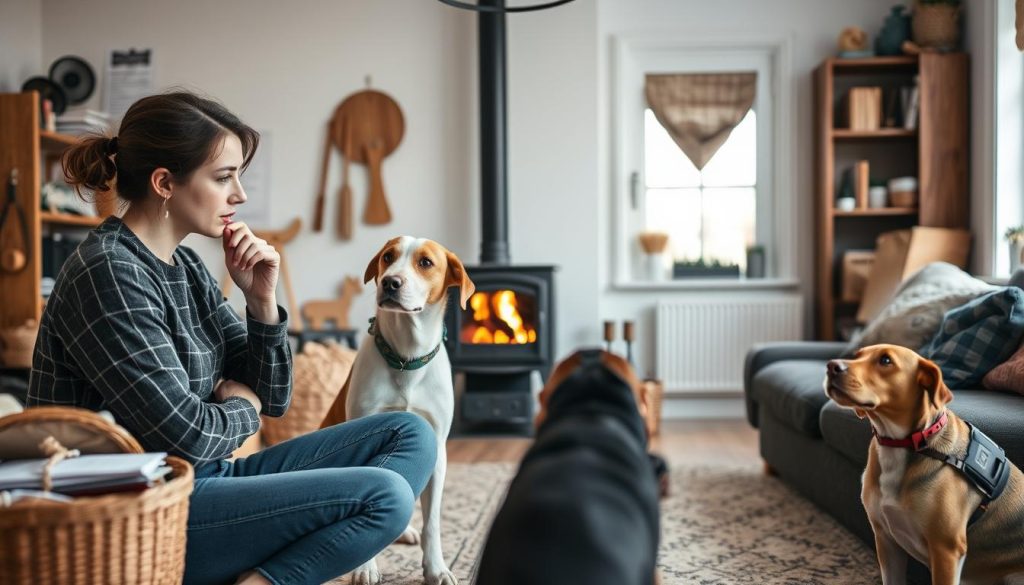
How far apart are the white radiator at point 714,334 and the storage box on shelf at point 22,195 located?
10.4ft

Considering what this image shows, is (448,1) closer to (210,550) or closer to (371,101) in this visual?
(210,550)

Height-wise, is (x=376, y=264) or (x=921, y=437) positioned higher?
(x=376, y=264)

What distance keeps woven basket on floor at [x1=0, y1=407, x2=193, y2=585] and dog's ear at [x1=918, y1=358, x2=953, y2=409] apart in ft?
4.57

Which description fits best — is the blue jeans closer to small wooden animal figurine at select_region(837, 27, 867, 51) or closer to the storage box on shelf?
the storage box on shelf

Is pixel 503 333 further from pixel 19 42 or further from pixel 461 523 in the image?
pixel 19 42

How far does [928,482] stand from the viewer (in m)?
1.74

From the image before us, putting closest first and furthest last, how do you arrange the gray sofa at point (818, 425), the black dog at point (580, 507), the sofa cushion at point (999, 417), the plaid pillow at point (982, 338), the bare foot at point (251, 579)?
the black dog at point (580, 507) < the bare foot at point (251, 579) < the sofa cushion at point (999, 417) < the gray sofa at point (818, 425) < the plaid pillow at point (982, 338)

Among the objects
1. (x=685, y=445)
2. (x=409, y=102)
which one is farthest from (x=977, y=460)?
(x=409, y=102)

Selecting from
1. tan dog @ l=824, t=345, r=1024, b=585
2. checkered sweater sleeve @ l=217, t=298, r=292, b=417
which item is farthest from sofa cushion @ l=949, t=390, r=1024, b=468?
checkered sweater sleeve @ l=217, t=298, r=292, b=417

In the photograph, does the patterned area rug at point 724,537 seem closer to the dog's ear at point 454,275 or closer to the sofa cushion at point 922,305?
the sofa cushion at point 922,305

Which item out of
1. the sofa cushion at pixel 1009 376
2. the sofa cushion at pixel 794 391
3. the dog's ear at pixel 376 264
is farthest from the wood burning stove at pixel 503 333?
the sofa cushion at pixel 1009 376

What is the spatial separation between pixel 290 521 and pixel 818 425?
5.86 feet

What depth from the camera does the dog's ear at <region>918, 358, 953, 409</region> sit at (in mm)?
1761

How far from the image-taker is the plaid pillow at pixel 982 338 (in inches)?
96.0
